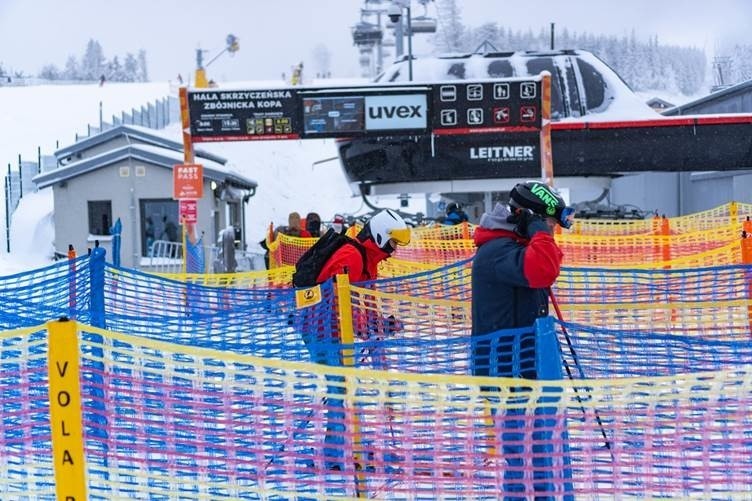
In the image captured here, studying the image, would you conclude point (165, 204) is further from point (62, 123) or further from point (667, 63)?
point (667, 63)

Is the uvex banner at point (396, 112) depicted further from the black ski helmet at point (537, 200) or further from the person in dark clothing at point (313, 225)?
the black ski helmet at point (537, 200)

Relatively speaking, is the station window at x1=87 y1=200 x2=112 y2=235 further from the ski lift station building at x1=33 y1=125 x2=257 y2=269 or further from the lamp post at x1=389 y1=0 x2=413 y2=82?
the lamp post at x1=389 y1=0 x2=413 y2=82

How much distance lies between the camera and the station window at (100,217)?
2495 centimetres

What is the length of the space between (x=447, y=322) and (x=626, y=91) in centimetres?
1791

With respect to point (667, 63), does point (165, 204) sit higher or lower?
lower

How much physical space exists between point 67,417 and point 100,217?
72.1 ft

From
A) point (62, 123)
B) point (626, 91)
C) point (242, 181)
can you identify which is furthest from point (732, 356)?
point (62, 123)

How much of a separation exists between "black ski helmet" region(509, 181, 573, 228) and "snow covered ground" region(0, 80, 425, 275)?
4529 cm

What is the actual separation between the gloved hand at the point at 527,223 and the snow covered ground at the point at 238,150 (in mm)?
45306

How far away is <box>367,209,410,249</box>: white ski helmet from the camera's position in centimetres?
659

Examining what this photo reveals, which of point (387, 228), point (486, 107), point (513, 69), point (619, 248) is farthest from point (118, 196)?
point (387, 228)

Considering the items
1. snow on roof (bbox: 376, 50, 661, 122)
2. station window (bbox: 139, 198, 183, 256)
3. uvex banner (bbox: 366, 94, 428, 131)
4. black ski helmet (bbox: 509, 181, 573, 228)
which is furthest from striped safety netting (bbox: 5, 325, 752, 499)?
station window (bbox: 139, 198, 183, 256)

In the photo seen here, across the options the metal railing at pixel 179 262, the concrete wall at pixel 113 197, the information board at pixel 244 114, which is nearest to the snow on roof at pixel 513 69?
the metal railing at pixel 179 262

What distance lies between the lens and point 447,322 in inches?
322
